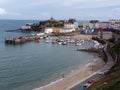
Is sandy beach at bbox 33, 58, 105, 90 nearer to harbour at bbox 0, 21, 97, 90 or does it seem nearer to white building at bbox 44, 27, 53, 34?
harbour at bbox 0, 21, 97, 90

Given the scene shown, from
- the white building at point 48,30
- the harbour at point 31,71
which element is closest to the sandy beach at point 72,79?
the harbour at point 31,71

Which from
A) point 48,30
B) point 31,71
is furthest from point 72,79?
point 48,30

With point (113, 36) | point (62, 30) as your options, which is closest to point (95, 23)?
point (62, 30)

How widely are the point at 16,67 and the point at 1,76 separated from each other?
606 centimetres

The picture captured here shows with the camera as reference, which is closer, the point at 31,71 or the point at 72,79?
the point at 72,79

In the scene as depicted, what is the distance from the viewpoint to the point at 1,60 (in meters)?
49.9

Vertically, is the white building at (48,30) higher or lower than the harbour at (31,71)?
higher

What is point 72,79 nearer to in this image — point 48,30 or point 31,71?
point 31,71

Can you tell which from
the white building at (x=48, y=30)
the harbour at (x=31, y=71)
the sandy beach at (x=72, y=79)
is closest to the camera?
the sandy beach at (x=72, y=79)

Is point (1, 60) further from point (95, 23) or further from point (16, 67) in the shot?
point (95, 23)

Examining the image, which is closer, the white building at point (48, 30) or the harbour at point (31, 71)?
the harbour at point (31, 71)

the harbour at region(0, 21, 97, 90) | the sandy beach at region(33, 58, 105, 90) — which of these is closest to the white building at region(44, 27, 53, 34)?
the harbour at region(0, 21, 97, 90)

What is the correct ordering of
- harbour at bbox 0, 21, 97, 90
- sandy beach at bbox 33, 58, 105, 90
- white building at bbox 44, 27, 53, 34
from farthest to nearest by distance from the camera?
white building at bbox 44, 27, 53, 34
harbour at bbox 0, 21, 97, 90
sandy beach at bbox 33, 58, 105, 90

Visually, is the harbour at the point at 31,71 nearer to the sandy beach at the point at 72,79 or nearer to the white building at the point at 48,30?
the sandy beach at the point at 72,79
